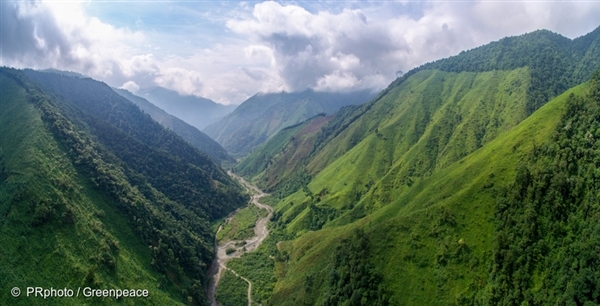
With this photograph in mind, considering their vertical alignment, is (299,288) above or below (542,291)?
below

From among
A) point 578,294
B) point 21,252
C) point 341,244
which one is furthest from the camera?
point 341,244

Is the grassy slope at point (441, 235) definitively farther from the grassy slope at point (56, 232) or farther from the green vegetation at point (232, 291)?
the grassy slope at point (56, 232)

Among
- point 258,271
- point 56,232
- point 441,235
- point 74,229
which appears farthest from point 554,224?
point 56,232

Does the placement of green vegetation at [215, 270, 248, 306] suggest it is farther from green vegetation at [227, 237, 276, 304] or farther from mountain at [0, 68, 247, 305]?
mountain at [0, 68, 247, 305]

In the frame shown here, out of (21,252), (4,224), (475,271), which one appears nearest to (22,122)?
(4,224)

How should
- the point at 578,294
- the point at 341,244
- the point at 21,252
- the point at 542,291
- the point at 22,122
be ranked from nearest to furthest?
the point at 578,294
the point at 542,291
the point at 21,252
the point at 341,244
the point at 22,122

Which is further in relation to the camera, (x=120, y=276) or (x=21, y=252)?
(x=120, y=276)

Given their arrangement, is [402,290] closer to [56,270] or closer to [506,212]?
[506,212]

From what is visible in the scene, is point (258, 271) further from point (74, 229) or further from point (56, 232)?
point (56, 232)

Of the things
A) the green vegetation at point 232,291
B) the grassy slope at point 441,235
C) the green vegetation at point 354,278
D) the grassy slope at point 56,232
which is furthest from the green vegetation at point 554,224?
the grassy slope at point 56,232
